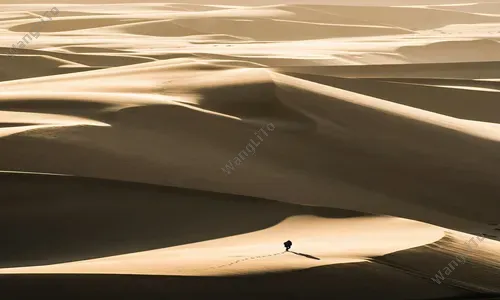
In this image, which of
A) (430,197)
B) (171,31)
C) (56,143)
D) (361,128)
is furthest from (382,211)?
(171,31)

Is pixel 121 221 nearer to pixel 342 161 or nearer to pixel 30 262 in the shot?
pixel 30 262

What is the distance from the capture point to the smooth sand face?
129 inches

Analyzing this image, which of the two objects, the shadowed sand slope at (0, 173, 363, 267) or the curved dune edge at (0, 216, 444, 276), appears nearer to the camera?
the curved dune edge at (0, 216, 444, 276)

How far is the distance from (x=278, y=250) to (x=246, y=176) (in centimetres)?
105

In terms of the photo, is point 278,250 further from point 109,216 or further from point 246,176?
point 246,176

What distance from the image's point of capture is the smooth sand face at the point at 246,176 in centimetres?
328

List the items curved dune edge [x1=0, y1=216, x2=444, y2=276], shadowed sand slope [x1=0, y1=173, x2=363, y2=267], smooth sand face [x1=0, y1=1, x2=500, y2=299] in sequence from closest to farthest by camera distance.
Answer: curved dune edge [x1=0, y1=216, x2=444, y2=276] → smooth sand face [x1=0, y1=1, x2=500, y2=299] → shadowed sand slope [x1=0, y1=173, x2=363, y2=267]

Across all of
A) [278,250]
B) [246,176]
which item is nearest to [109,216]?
[278,250]

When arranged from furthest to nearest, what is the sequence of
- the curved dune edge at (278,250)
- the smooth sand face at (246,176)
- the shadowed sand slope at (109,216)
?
the shadowed sand slope at (109,216) → the smooth sand face at (246,176) → the curved dune edge at (278,250)

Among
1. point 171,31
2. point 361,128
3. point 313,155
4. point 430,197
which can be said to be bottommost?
point 430,197

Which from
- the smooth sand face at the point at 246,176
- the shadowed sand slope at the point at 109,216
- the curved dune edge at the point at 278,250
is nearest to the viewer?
the curved dune edge at the point at 278,250

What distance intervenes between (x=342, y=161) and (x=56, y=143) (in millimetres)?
1423

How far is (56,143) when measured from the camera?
4.32 meters

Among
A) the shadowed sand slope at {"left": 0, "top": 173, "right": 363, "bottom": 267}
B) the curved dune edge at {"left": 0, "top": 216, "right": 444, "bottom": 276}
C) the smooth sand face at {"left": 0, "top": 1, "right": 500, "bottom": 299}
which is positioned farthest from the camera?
the shadowed sand slope at {"left": 0, "top": 173, "right": 363, "bottom": 267}
